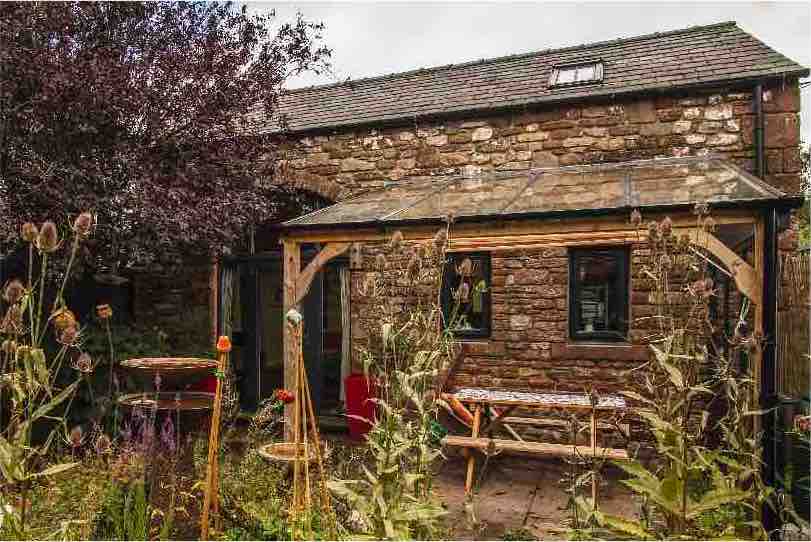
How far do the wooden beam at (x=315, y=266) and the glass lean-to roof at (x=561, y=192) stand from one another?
0.20m

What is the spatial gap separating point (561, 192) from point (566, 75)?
2.70 m

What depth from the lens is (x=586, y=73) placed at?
22.6ft

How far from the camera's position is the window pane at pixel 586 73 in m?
6.77

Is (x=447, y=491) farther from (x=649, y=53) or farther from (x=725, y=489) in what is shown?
(x=649, y=53)

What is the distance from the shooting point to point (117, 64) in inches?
204

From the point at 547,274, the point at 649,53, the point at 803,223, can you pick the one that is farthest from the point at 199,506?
the point at 803,223

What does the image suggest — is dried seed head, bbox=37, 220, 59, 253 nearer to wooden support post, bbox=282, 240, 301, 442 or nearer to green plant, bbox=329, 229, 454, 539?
green plant, bbox=329, 229, 454, 539

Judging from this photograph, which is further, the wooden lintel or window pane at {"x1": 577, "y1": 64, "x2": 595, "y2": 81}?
window pane at {"x1": 577, "y1": 64, "x2": 595, "y2": 81}

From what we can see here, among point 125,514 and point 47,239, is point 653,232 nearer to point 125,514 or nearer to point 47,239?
point 47,239

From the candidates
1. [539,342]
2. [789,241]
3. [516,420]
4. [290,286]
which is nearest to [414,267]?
[290,286]

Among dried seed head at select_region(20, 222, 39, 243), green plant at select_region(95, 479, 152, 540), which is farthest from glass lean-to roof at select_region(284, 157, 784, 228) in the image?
dried seed head at select_region(20, 222, 39, 243)

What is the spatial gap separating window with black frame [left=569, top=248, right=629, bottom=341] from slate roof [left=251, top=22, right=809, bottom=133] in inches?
65.7

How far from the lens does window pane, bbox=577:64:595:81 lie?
6.77 meters

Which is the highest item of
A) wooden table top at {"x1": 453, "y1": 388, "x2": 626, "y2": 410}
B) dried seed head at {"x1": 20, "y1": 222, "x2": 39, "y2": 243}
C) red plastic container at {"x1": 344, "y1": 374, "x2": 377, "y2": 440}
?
dried seed head at {"x1": 20, "y1": 222, "x2": 39, "y2": 243}
